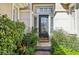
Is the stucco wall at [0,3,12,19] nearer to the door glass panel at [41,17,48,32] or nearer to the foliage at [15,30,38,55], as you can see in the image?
the foliage at [15,30,38,55]

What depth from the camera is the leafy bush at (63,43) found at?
898 cm

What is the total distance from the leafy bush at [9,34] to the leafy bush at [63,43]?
0.91 meters

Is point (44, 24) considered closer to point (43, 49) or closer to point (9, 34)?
point (43, 49)

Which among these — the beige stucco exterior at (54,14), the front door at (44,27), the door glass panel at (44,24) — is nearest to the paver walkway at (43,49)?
the front door at (44,27)

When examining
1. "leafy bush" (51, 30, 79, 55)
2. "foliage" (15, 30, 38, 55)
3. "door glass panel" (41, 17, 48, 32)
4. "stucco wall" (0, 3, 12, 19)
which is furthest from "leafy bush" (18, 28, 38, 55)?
"stucco wall" (0, 3, 12, 19)

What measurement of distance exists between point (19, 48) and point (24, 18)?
82 cm

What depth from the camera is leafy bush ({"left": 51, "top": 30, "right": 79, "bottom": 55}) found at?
29.5 ft

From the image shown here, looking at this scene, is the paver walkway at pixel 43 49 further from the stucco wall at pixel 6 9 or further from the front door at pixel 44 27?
the stucco wall at pixel 6 9

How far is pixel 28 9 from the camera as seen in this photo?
9109 millimetres

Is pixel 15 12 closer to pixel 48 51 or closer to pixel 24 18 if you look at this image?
pixel 24 18

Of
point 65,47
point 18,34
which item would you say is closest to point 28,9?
point 18,34

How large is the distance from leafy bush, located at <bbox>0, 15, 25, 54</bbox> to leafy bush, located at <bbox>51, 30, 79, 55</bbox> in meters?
0.91

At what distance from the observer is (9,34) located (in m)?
8.94

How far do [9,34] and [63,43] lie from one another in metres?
1.46
